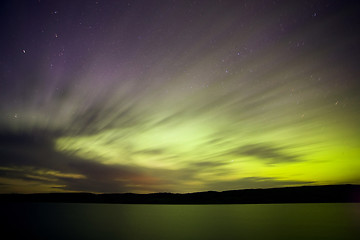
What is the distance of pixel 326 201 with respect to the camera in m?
198

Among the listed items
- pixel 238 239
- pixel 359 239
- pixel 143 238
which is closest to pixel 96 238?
pixel 143 238

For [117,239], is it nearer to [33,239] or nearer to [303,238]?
[33,239]

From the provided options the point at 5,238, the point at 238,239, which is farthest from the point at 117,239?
the point at 238,239

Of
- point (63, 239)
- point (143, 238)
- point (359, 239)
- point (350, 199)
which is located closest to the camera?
point (359, 239)

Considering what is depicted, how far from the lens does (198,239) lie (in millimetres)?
32625

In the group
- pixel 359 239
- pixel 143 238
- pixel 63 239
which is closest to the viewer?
pixel 359 239

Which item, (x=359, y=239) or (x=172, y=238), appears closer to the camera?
(x=359, y=239)

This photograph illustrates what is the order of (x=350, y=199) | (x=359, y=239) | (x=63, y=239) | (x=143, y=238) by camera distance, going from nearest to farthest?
(x=359, y=239) < (x=63, y=239) < (x=143, y=238) < (x=350, y=199)

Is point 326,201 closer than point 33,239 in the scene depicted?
No

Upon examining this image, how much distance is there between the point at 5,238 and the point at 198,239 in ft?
94.2

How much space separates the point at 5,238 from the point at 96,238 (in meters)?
13.0

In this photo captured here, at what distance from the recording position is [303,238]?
108 ft

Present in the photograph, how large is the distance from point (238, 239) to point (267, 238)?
4743 mm

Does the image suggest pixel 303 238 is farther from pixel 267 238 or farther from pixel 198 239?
pixel 198 239
